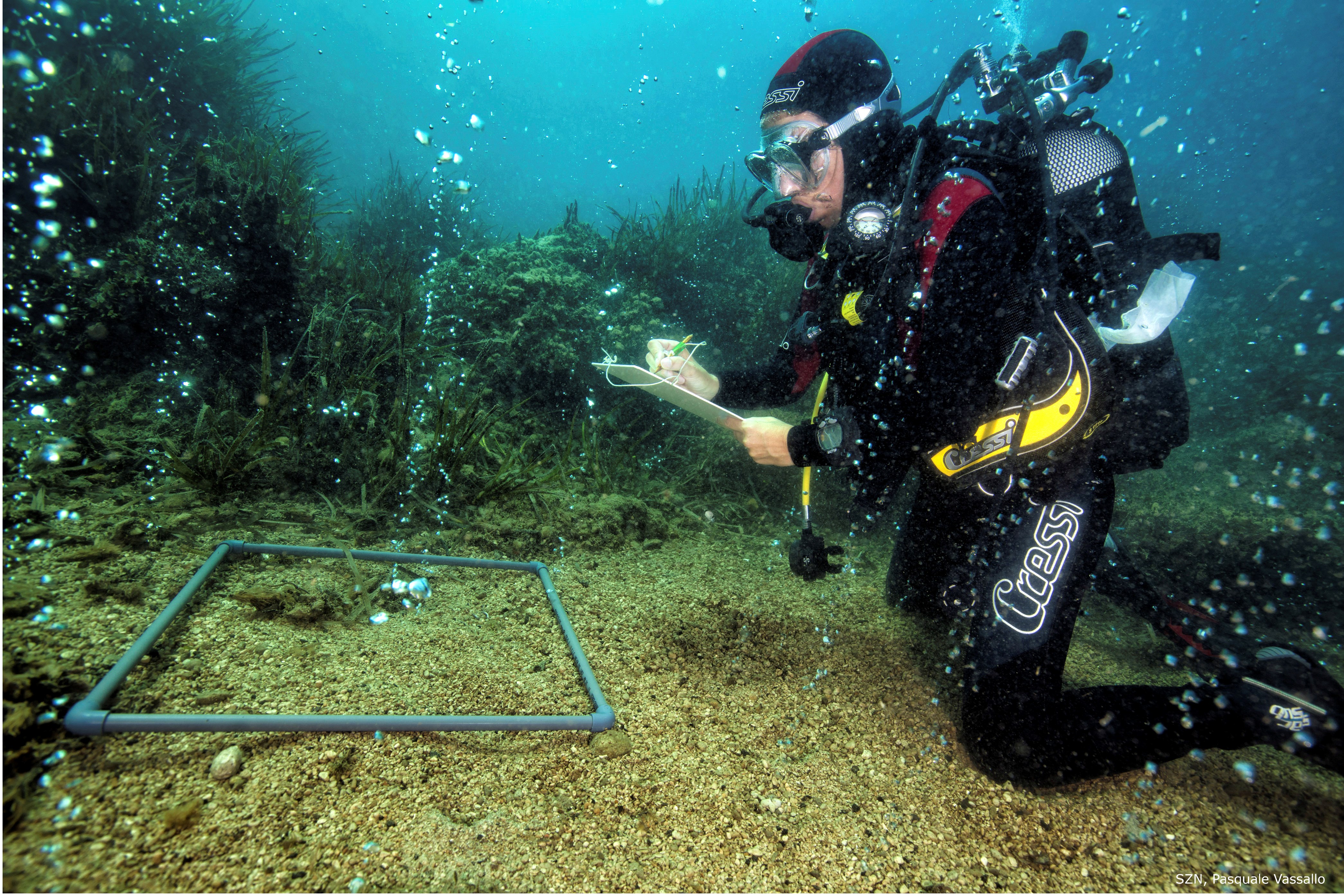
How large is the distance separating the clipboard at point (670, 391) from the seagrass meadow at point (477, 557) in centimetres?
104

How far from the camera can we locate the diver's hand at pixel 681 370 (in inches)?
122

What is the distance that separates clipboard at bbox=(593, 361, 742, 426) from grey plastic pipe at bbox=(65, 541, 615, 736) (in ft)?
3.90

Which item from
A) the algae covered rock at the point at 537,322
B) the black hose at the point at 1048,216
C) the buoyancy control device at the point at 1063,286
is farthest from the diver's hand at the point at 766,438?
the algae covered rock at the point at 537,322

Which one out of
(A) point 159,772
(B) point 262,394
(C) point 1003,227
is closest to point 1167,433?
(C) point 1003,227

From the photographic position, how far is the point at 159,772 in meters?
1.25

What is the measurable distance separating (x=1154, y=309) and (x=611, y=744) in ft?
9.17

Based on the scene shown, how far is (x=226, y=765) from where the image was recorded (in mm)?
1300

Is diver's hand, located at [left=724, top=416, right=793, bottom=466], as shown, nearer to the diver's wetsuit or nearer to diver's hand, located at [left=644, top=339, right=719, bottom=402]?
the diver's wetsuit

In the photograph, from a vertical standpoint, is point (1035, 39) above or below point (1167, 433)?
above

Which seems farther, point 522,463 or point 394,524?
point 522,463

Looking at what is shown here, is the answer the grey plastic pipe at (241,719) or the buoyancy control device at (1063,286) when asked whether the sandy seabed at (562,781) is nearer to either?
the grey plastic pipe at (241,719)

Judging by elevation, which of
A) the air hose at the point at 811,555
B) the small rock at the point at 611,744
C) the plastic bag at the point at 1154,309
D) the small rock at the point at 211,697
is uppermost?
the plastic bag at the point at 1154,309

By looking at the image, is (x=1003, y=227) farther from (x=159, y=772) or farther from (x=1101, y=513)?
(x=159, y=772)

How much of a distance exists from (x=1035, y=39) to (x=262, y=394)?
2395 inches
